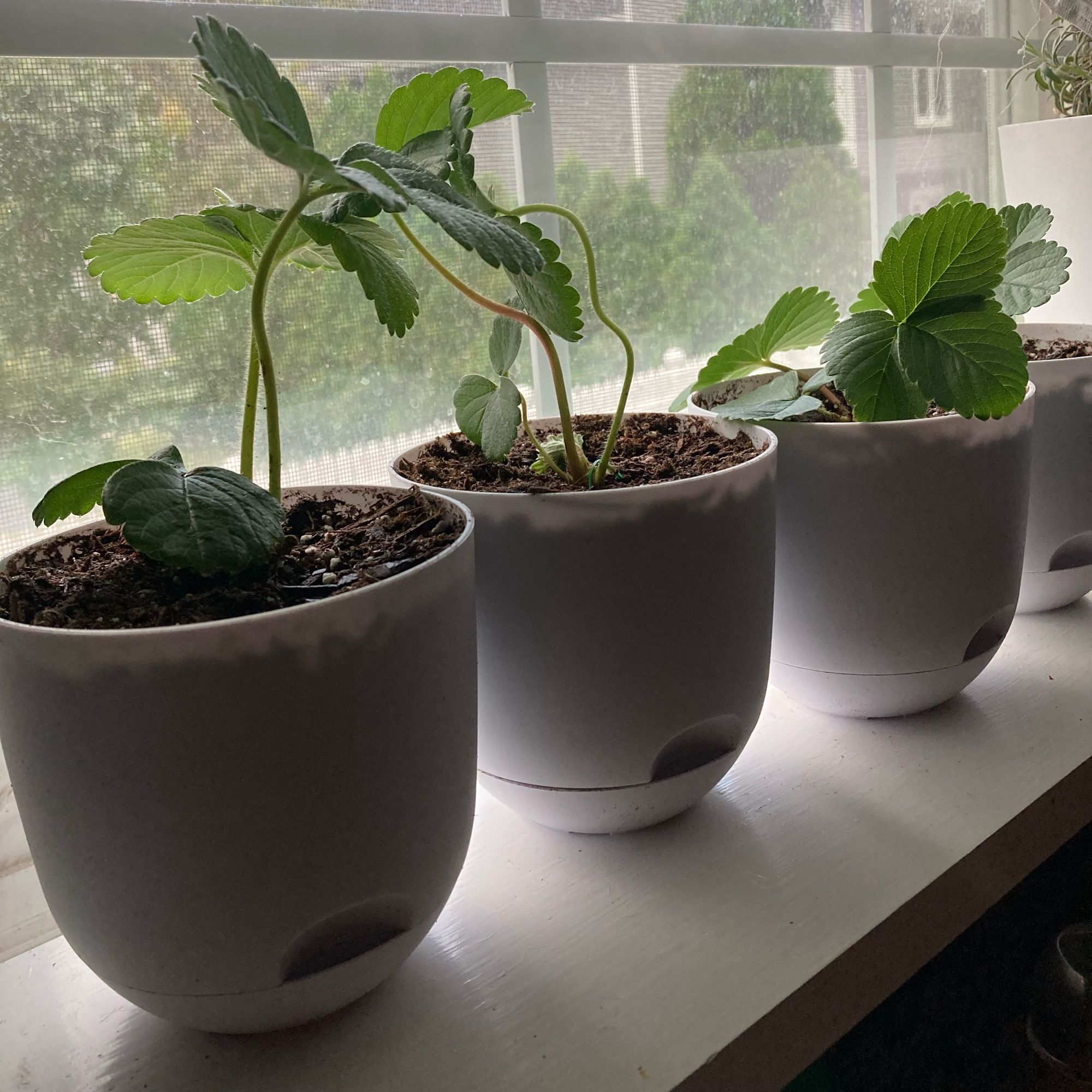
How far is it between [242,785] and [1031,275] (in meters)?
0.62

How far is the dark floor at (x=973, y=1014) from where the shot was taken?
2.59ft

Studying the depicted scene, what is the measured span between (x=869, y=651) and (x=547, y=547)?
243 millimetres

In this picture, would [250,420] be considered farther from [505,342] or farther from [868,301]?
[868,301]

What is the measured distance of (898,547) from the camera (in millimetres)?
573

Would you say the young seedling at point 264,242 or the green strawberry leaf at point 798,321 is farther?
the green strawberry leaf at point 798,321

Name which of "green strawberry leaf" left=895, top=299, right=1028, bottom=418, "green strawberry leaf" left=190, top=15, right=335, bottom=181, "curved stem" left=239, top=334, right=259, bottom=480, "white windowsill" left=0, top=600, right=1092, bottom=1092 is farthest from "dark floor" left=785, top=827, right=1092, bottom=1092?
"green strawberry leaf" left=190, top=15, right=335, bottom=181

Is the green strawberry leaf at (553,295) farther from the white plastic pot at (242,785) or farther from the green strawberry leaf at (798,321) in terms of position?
the green strawberry leaf at (798,321)

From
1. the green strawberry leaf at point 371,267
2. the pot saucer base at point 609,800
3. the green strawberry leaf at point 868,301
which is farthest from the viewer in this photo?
the green strawberry leaf at point 868,301

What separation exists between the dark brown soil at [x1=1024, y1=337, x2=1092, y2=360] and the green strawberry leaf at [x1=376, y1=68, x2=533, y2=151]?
451 millimetres

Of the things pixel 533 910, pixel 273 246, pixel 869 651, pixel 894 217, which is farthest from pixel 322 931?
pixel 894 217

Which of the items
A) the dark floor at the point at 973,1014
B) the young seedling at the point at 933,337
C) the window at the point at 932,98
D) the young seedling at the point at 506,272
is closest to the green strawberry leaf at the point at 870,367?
the young seedling at the point at 933,337

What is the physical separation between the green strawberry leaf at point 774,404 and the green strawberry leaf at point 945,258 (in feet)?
0.24

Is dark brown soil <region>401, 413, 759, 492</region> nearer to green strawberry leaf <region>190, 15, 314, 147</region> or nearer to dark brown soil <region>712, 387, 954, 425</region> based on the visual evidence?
dark brown soil <region>712, 387, 954, 425</region>

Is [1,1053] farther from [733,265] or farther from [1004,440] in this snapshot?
[733,265]
